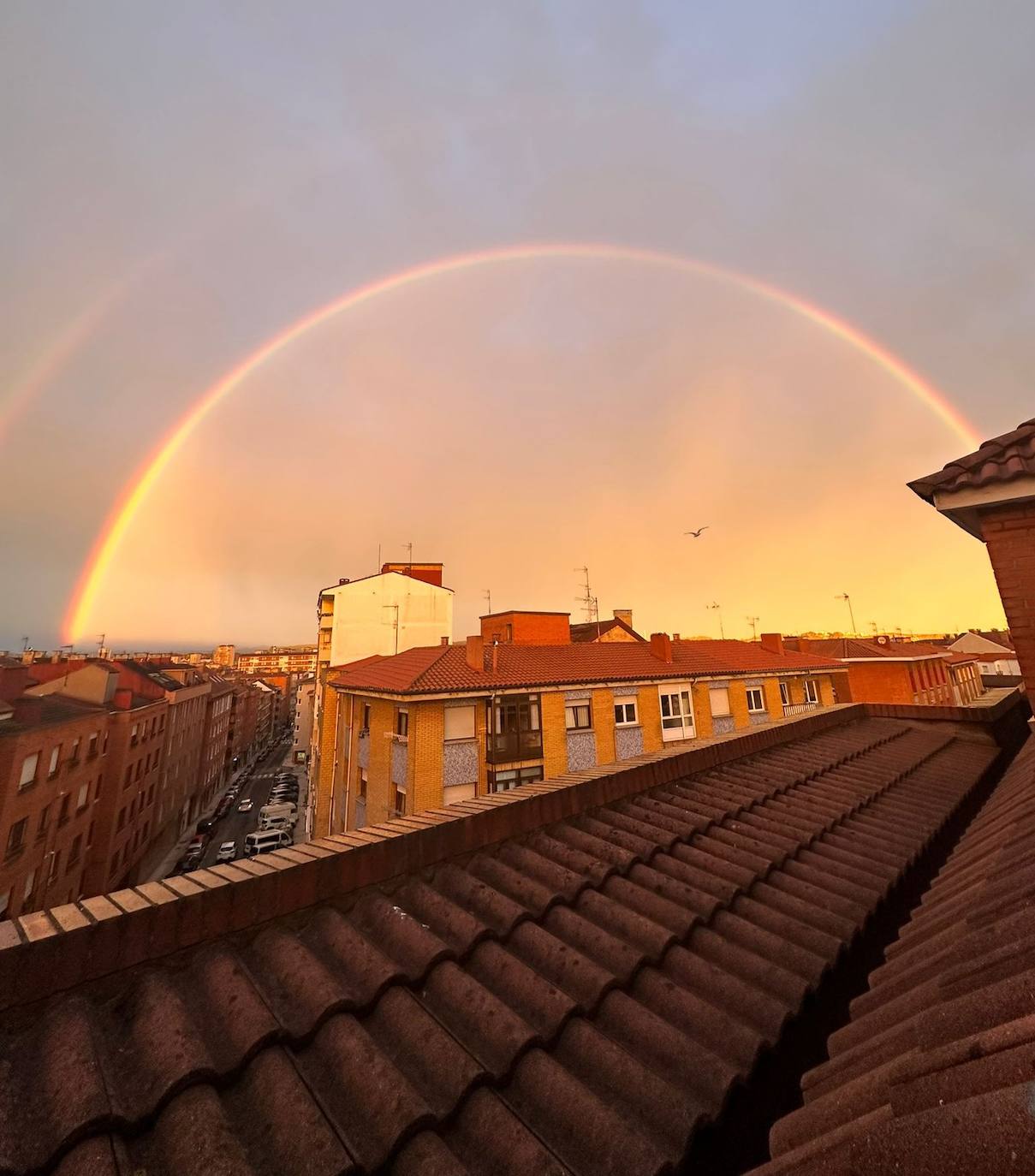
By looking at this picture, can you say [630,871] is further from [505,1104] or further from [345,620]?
[345,620]

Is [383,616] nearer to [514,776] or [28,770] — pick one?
[514,776]

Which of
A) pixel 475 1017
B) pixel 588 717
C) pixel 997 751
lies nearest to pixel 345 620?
pixel 588 717

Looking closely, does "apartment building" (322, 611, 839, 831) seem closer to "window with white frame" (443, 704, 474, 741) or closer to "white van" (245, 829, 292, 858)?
"window with white frame" (443, 704, 474, 741)

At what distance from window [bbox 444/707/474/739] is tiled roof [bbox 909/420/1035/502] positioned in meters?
18.4

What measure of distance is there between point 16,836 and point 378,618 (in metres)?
20.7

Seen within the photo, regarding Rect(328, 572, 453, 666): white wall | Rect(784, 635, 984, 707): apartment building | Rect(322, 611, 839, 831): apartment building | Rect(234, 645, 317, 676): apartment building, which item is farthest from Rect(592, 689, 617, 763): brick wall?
Rect(234, 645, 317, 676): apartment building

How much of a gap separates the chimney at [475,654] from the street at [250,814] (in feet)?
86.0

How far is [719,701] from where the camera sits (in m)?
28.3

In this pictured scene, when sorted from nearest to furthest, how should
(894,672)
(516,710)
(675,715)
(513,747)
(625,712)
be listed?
(513,747), (516,710), (625,712), (675,715), (894,672)

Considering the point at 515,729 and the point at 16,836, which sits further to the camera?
the point at 16,836

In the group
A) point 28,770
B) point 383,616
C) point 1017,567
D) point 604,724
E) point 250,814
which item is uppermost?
point 383,616

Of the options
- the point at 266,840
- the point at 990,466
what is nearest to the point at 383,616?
the point at 266,840

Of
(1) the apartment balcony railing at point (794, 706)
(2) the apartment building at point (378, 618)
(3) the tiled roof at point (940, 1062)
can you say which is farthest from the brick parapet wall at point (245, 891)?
(2) the apartment building at point (378, 618)

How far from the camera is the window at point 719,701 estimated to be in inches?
1101
